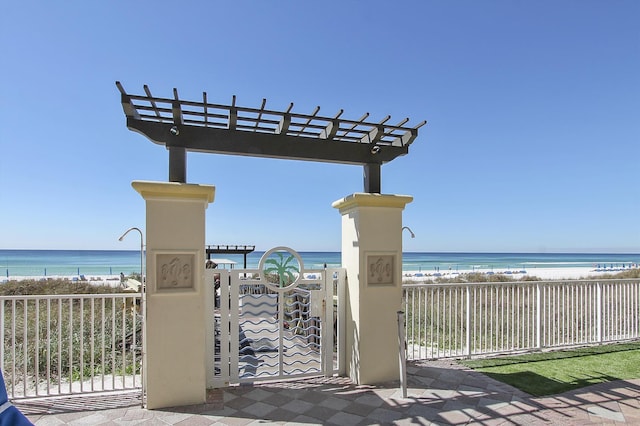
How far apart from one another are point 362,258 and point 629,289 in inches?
199

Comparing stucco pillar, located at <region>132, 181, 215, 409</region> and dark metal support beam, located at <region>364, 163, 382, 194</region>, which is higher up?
dark metal support beam, located at <region>364, 163, 382, 194</region>

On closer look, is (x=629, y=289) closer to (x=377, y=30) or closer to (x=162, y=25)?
(x=377, y=30)

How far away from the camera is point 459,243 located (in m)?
55.3

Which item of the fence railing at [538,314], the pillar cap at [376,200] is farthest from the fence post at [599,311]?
the pillar cap at [376,200]

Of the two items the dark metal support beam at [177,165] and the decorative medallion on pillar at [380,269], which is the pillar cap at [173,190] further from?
the decorative medallion on pillar at [380,269]

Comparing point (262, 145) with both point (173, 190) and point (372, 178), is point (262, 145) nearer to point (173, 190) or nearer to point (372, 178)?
point (173, 190)

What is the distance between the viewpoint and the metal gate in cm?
396

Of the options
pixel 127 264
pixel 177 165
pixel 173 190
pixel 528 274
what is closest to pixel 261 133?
pixel 177 165

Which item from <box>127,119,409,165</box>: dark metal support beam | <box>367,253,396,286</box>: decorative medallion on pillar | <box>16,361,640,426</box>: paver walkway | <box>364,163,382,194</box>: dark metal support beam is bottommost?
<box>16,361,640,426</box>: paver walkway

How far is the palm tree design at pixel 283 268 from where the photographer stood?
13.6ft

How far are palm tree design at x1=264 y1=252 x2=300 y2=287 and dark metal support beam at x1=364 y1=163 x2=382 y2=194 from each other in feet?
3.97

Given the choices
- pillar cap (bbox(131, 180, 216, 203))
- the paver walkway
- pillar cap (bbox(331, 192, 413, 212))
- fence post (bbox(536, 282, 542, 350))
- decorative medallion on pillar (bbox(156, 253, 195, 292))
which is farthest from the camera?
fence post (bbox(536, 282, 542, 350))

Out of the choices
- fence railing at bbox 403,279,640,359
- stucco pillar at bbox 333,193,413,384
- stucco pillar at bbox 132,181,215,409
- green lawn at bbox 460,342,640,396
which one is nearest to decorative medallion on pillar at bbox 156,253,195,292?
stucco pillar at bbox 132,181,215,409

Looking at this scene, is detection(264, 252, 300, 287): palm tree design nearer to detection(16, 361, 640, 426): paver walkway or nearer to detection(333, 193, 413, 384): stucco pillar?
detection(333, 193, 413, 384): stucco pillar
